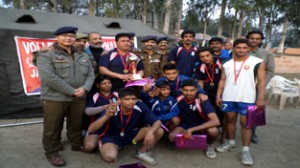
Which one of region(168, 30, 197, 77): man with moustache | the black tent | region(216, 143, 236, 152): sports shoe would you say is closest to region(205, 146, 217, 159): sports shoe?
region(216, 143, 236, 152): sports shoe

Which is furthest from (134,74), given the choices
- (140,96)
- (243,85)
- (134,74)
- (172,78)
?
(243,85)

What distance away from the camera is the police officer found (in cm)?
313

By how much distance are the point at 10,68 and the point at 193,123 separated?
3.92m

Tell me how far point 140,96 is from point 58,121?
4.61ft

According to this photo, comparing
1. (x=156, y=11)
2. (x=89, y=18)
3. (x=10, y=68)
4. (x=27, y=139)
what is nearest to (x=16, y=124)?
(x=27, y=139)

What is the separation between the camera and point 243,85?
358 centimetres

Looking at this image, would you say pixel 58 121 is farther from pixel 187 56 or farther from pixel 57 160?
pixel 187 56

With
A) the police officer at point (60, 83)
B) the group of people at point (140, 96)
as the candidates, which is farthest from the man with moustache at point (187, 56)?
the police officer at point (60, 83)

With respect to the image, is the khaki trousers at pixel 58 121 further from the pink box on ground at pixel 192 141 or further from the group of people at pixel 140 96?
the pink box on ground at pixel 192 141

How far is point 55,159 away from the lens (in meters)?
3.40

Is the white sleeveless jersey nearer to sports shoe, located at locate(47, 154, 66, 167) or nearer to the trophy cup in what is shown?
the trophy cup

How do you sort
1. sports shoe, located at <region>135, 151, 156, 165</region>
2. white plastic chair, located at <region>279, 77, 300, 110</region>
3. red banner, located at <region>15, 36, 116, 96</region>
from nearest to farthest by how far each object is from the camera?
sports shoe, located at <region>135, 151, 156, 165</region> → red banner, located at <region>15, 36, 116, 96</region> → white plastic chair, located at <region>279, 77, 300, 110</region>

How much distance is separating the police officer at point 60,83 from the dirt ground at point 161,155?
0.34 metres

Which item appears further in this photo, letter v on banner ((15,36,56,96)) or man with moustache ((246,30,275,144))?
letter v on banner ((15,36,56,96))
